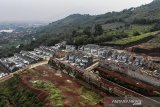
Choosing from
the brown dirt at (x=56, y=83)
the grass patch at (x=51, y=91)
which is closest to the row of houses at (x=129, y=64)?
the brown dirt at (x=56, y=83)

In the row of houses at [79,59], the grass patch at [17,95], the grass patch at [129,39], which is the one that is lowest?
the grass patch at [17,95]

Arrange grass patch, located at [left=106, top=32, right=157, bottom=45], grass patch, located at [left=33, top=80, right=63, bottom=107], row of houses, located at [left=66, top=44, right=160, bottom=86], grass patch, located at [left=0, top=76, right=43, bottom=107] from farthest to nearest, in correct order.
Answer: grass patch, located at [left=106, top=32, right=157, bottom=45] < row of houses, located at [left=66, top=44, right=160, bottom=86] < grass patch, located at [left=0, top=76, right=43, bottom=107] < grass patch, located at [left=33, top=80, right=63, bottom=107]

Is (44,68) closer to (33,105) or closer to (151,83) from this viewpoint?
(33,105)

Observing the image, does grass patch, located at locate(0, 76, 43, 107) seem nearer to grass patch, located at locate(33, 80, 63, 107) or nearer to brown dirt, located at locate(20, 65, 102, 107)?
brown dirt, located at locate(20, 65, 102, 107)

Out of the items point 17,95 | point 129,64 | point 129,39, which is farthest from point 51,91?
point 129,39

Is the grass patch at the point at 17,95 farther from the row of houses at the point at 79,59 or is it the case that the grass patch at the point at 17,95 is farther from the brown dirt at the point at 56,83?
the row of houses at the point at 79,59

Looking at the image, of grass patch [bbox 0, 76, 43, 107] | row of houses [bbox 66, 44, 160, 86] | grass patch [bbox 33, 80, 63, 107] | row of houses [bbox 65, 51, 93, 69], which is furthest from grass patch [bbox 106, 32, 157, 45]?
grass patch [bbox 33, 80, 63, 107]
